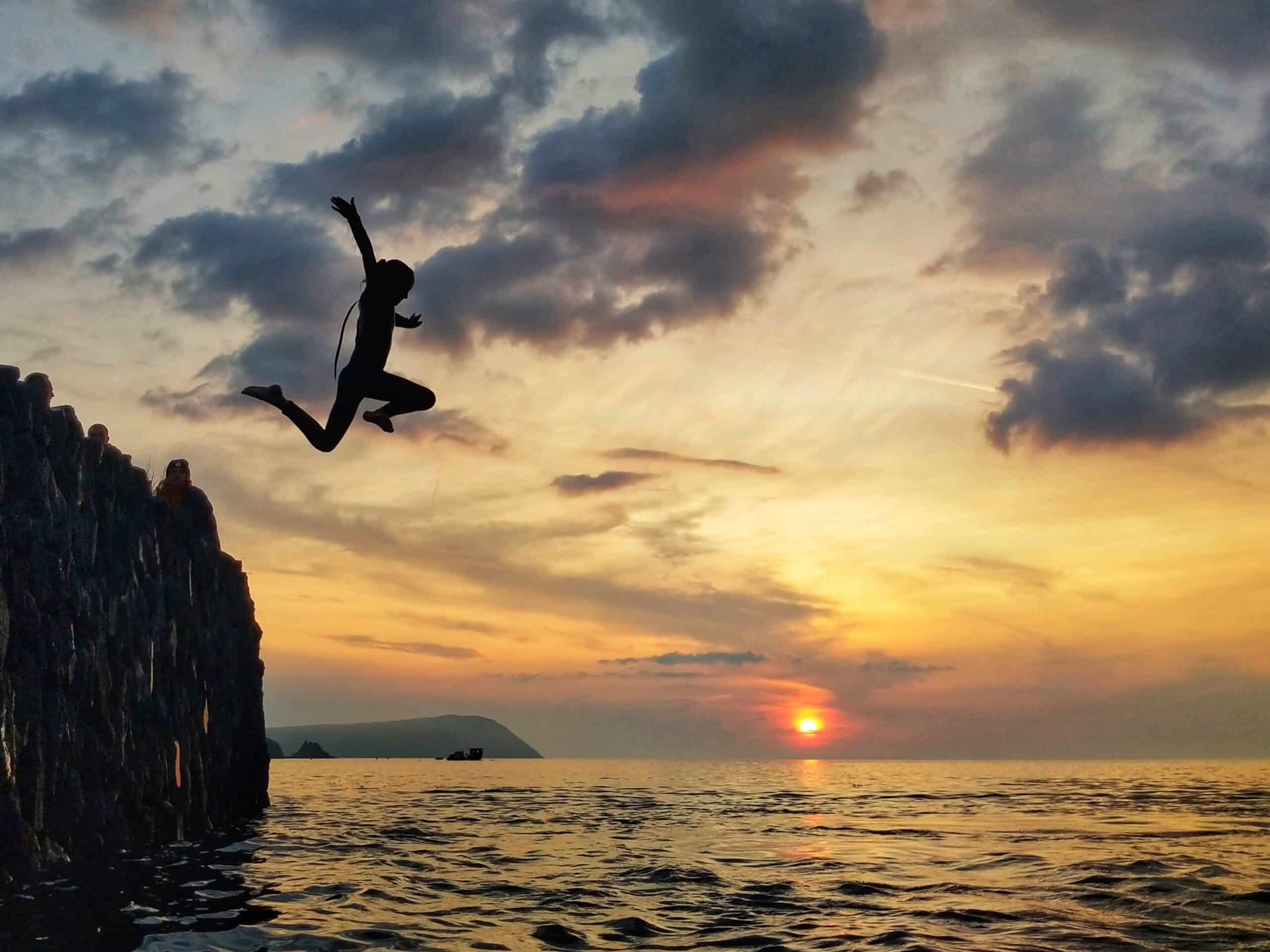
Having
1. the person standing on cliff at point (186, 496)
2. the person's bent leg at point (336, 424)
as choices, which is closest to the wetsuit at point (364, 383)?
the person's bent leg at point (336, 424)

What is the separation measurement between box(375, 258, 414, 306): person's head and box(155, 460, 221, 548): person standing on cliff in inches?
1328

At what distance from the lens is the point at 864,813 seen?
53.5 m

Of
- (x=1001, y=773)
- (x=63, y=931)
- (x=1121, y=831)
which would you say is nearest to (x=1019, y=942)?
(x=63, y=931)

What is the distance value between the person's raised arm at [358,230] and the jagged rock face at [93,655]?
66.7 feet

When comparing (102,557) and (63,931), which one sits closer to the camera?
(63,931)

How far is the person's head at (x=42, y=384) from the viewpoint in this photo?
2900 centimetres

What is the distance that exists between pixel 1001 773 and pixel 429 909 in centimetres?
14016

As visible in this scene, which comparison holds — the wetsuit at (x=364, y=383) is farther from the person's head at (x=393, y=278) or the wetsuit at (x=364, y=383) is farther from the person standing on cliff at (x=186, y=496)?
the person standing on cliff at (x=186, y=496)

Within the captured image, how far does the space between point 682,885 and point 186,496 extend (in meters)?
28.7

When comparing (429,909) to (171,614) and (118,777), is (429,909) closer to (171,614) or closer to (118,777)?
(118,777)

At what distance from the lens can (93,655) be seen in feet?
101

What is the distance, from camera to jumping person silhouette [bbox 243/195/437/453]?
37.7ft

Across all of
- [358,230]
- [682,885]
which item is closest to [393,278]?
[358,230]

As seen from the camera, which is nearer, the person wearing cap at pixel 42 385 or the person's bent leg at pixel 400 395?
the person's bent leg at pixel 400 395
